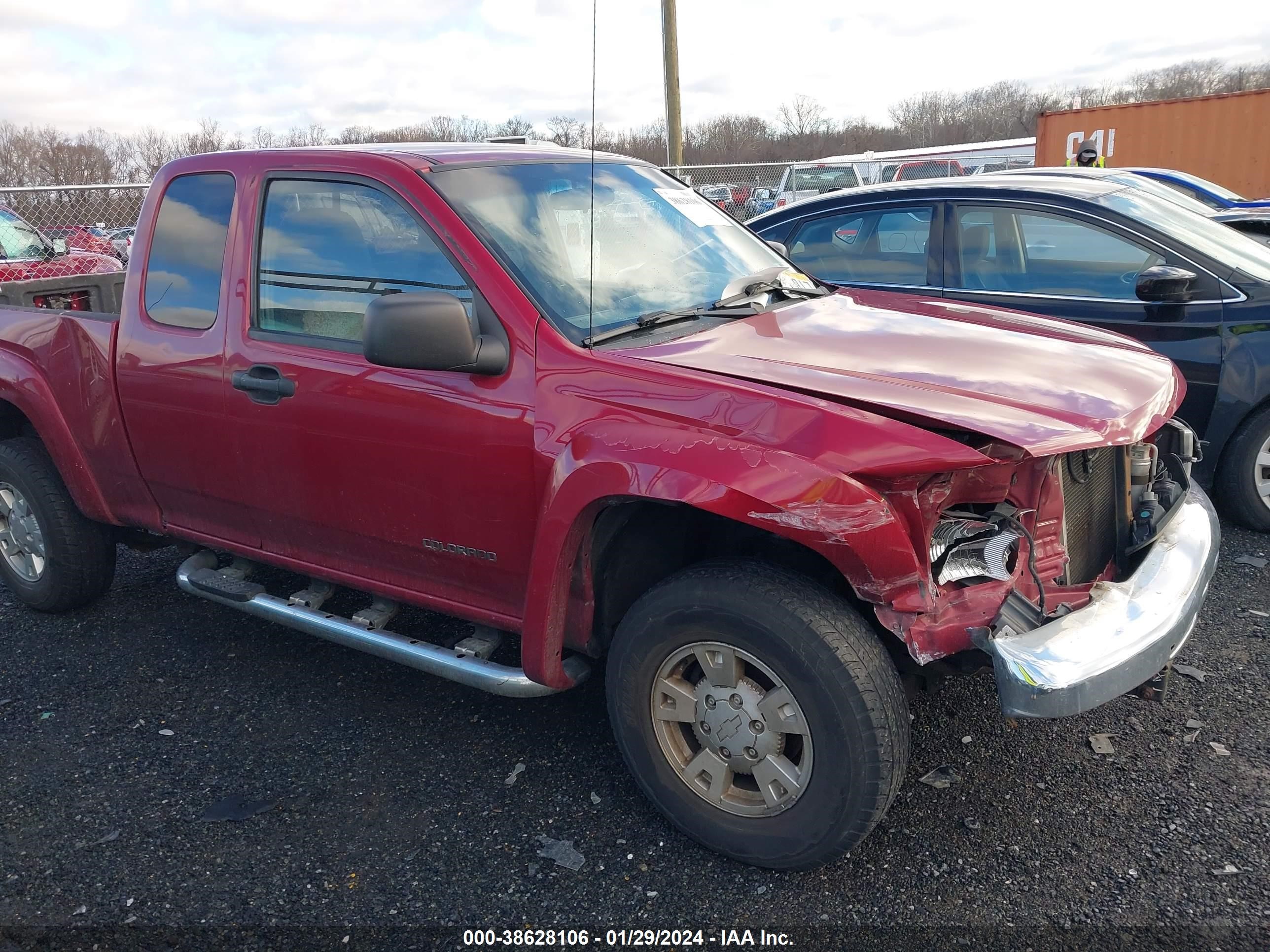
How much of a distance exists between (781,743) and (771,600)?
43cm

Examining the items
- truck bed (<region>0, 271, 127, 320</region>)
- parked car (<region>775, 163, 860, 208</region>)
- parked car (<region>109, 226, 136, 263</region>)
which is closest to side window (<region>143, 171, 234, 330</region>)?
truck bed (<region>0, 271, 127, 320</region>)

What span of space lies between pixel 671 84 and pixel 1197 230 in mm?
9681

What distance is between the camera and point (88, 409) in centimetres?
402

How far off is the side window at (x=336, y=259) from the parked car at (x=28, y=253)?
7670 mm

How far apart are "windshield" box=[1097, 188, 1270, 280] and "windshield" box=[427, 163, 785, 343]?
8.79ft

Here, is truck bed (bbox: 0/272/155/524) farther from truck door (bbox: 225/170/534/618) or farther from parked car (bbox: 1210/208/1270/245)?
parked car (bbox: 1210/208/1270/245)

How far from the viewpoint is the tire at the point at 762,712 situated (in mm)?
2438

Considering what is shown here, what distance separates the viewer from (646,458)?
2541 millimetres

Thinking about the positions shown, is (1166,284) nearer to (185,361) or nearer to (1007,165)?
(185,361)

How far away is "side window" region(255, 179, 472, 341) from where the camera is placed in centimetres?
313

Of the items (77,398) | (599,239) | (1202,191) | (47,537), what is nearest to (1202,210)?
(1202,191)

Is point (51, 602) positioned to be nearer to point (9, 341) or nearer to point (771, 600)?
point (9, 341)

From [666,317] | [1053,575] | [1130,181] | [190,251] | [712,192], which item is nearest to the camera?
[1053,575]

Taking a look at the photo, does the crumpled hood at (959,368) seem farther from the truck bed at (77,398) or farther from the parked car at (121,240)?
the parked car at (121,240)
